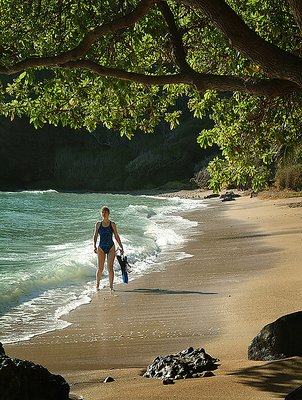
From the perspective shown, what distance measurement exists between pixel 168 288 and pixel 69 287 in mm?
2169

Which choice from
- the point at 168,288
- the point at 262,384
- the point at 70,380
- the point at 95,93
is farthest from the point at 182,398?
the point at 168,288

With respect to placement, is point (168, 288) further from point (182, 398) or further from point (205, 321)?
point (182, 398)

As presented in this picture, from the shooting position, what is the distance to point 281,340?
6078 mm

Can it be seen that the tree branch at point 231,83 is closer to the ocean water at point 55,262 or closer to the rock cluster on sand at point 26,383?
the rock cluster on sand at point 26,383

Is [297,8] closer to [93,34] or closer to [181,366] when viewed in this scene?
[93,34]

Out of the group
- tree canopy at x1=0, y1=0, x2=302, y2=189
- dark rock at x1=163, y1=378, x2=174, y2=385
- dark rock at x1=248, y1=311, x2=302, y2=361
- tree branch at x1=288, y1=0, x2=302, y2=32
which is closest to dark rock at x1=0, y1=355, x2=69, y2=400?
dark rock at x1=163, y1=378, x2=174, y2=385

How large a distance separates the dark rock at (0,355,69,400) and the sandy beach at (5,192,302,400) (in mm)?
663

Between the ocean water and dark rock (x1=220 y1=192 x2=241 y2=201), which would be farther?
dark rock (x1=220 y1=192 x2=241 y2=201)

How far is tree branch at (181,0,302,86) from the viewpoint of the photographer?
5.83 metres

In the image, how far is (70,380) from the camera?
6.14 m

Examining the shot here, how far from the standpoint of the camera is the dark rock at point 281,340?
6.03 m

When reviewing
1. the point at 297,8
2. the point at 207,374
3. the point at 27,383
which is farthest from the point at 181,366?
the point at 297,8

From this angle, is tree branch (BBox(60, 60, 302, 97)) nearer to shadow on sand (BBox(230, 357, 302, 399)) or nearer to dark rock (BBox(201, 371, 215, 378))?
shadow on sand (BBox(230, 357, 302, 399))

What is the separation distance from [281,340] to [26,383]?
8.76 ft
